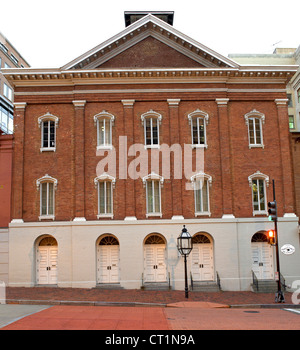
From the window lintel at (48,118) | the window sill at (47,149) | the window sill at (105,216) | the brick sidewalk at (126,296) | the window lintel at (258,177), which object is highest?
the window lintel at (48,118)

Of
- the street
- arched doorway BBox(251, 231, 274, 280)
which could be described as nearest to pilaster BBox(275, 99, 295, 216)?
arched doorway BBox(251, 231, 274, 280)

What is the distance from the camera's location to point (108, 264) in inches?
976

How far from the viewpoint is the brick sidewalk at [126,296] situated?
1970cm

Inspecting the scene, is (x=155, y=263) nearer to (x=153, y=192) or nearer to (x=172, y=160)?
(x=153, y=192)

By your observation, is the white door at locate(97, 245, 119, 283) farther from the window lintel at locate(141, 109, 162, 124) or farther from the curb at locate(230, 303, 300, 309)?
the curb at locate(230, 303, 300, 309)

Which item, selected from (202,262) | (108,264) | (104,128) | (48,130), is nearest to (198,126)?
(104,128)

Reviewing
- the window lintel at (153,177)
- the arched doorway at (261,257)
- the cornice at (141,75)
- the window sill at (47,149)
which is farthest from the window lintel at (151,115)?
the arched doorway at (261,257)

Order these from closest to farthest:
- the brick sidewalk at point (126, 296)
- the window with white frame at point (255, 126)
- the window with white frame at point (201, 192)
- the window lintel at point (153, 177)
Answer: the brick sidewalk at point (126, 296) → the window lintel at point (153, 177) → the window with white frame at point (201, 192) → the window with white frame at point (255, 126)

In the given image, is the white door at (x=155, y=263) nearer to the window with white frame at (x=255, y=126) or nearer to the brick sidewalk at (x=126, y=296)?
the brick sidewalk at (x=126, y=296)

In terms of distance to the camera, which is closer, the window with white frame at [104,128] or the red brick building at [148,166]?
the red brick building at [148,166]

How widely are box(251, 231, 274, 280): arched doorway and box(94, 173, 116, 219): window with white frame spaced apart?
9.03 m

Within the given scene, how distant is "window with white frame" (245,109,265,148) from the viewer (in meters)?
26.2

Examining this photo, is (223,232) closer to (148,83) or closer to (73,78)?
(148,83)

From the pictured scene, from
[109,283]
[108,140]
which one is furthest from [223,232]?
[108,140]
